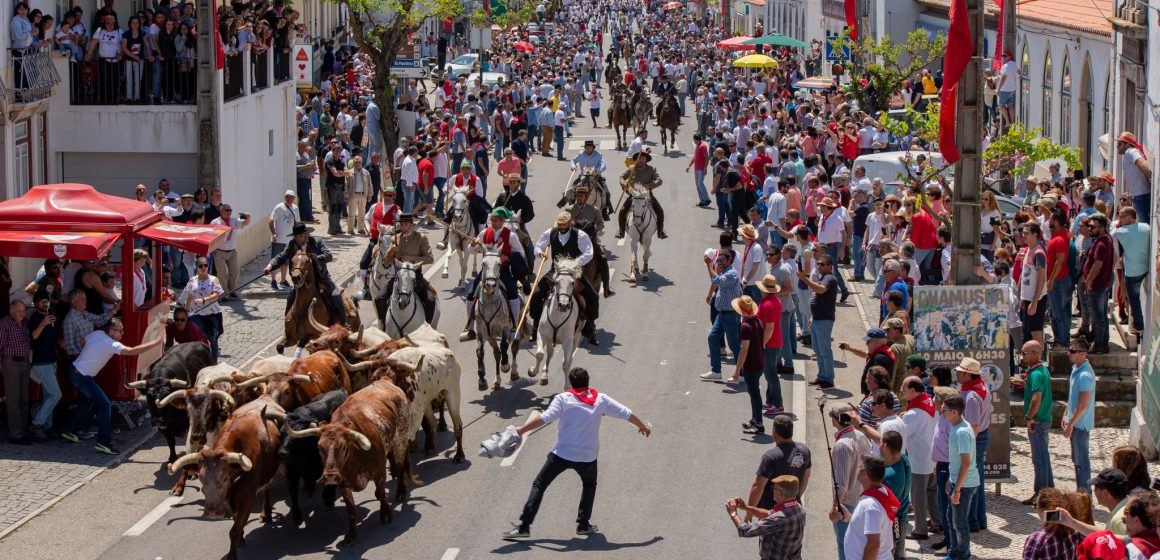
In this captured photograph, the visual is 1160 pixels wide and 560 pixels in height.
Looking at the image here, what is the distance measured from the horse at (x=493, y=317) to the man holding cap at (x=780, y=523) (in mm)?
7804

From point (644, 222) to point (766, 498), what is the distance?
1361cm

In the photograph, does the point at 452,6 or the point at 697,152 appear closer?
the point at 697,152

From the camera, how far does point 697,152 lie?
3294 centimetres

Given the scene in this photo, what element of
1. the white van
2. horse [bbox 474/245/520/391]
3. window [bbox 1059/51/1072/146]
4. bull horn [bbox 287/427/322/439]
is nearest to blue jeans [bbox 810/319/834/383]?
horse [bbox 474/245/520/391]

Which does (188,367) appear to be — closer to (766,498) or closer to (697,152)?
(766,498)

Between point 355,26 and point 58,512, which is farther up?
point 355,26

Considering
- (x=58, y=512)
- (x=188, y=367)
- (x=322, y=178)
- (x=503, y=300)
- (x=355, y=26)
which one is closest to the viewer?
(x=58, y=512)

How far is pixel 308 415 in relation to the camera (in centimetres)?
1413

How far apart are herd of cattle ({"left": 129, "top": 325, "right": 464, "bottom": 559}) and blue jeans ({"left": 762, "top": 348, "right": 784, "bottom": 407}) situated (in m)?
3.73

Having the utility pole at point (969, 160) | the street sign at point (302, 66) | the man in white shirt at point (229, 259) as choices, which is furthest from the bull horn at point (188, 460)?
the street sign at point (302, 66)

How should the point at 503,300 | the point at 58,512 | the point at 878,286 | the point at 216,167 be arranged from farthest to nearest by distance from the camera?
the point at 216,167 < the point at 878,286 < the point at 503,300 < the point at 58,512

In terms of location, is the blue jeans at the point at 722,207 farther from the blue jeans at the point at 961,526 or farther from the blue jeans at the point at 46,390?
the blue jeans at the point at 961,526

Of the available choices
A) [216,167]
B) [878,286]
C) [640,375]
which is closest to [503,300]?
[640,375]

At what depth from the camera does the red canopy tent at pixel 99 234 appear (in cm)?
1688
